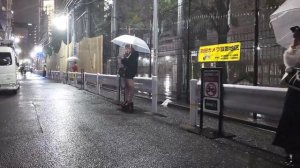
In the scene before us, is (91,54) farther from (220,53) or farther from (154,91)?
(220,53)

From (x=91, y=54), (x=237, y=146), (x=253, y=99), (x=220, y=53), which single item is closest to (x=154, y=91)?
(x=220, y=53)

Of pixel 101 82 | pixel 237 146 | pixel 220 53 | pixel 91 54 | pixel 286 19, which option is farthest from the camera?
pixel 91 54

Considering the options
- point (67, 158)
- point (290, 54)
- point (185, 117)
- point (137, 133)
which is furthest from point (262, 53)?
point (67, 158)

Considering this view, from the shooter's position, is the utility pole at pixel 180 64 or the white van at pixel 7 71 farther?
the white van at pixel 7 71

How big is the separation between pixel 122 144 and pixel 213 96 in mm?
2141

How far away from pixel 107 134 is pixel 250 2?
28.5 feet

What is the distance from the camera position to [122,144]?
6.72 meters

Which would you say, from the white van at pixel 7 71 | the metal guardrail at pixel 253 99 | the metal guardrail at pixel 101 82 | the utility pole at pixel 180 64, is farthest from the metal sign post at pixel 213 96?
the white van at pixel 7 71

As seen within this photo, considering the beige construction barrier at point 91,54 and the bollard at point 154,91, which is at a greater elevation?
the beige construction barrier at point 91,54

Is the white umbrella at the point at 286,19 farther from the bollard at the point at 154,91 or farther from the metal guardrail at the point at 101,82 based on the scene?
the metal guardrail at the point at 101,82

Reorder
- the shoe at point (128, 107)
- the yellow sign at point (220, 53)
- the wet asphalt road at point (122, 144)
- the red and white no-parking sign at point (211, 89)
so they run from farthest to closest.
Result: the shoe at point (128, 107)
the yellow sign at point (220, 53)
the red and white no-parking sign at point (211, 89)
the wet asphalt road at point (122, 144)

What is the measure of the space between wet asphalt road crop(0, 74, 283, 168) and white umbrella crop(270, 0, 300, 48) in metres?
1.85

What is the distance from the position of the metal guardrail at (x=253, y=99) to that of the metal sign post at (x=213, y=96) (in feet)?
1.36

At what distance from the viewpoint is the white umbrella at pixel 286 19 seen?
520 cm
